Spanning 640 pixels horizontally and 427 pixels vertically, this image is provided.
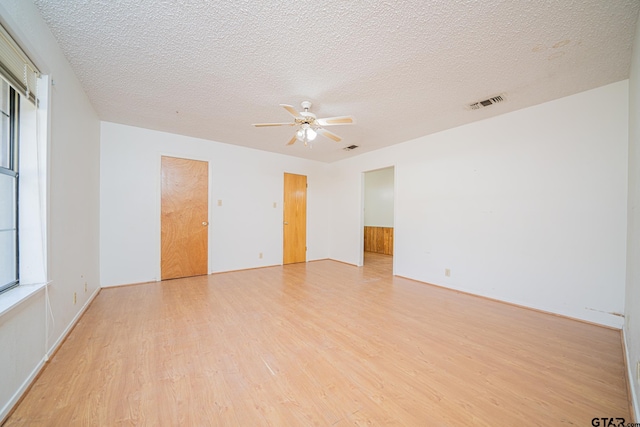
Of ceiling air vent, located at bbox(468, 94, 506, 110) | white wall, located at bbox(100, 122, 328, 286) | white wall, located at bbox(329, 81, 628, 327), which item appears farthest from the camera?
white wall, located at bbox(100, 122, 328, 286)

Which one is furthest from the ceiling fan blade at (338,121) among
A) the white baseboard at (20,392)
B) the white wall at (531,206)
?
the white baseboard at (20,392)

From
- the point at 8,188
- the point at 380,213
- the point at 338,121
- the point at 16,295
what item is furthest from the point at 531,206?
the point at 8,188

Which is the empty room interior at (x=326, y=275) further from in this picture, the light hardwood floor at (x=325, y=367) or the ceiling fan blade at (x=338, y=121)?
the ceiling fan blade at (x=338, y=121)

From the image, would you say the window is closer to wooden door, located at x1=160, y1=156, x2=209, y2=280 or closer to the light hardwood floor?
the light hardwood floor

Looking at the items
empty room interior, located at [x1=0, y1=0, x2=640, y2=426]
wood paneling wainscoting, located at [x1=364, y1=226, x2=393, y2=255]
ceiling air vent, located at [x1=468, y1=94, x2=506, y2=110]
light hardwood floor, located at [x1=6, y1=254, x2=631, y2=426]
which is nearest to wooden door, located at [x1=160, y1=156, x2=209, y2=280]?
empty room interior, located at [x1=0, y1=0, x2=640, y2=426]

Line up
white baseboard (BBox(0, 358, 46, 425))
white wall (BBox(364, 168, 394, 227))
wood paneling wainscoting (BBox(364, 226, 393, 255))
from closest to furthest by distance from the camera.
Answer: white baseboard (BBox(0, 358, 46, 425)) < wood paneling wainscoting (BBox(364, 226, 393, 255)) < white wall (BBox(364, 168, 394, 227))

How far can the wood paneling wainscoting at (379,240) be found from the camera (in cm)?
704

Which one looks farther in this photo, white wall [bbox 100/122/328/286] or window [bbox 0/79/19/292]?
white wall [bbox 100/122/328/286]

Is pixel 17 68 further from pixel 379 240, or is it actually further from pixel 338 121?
pixel 379 240

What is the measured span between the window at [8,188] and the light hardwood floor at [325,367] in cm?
78

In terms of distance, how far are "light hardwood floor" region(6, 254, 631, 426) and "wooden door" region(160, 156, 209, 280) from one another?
3.59 feet

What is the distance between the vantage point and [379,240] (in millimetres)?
7340

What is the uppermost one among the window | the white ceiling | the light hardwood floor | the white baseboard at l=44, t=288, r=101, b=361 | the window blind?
the white ceiling

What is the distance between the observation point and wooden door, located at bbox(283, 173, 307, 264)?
547cm
